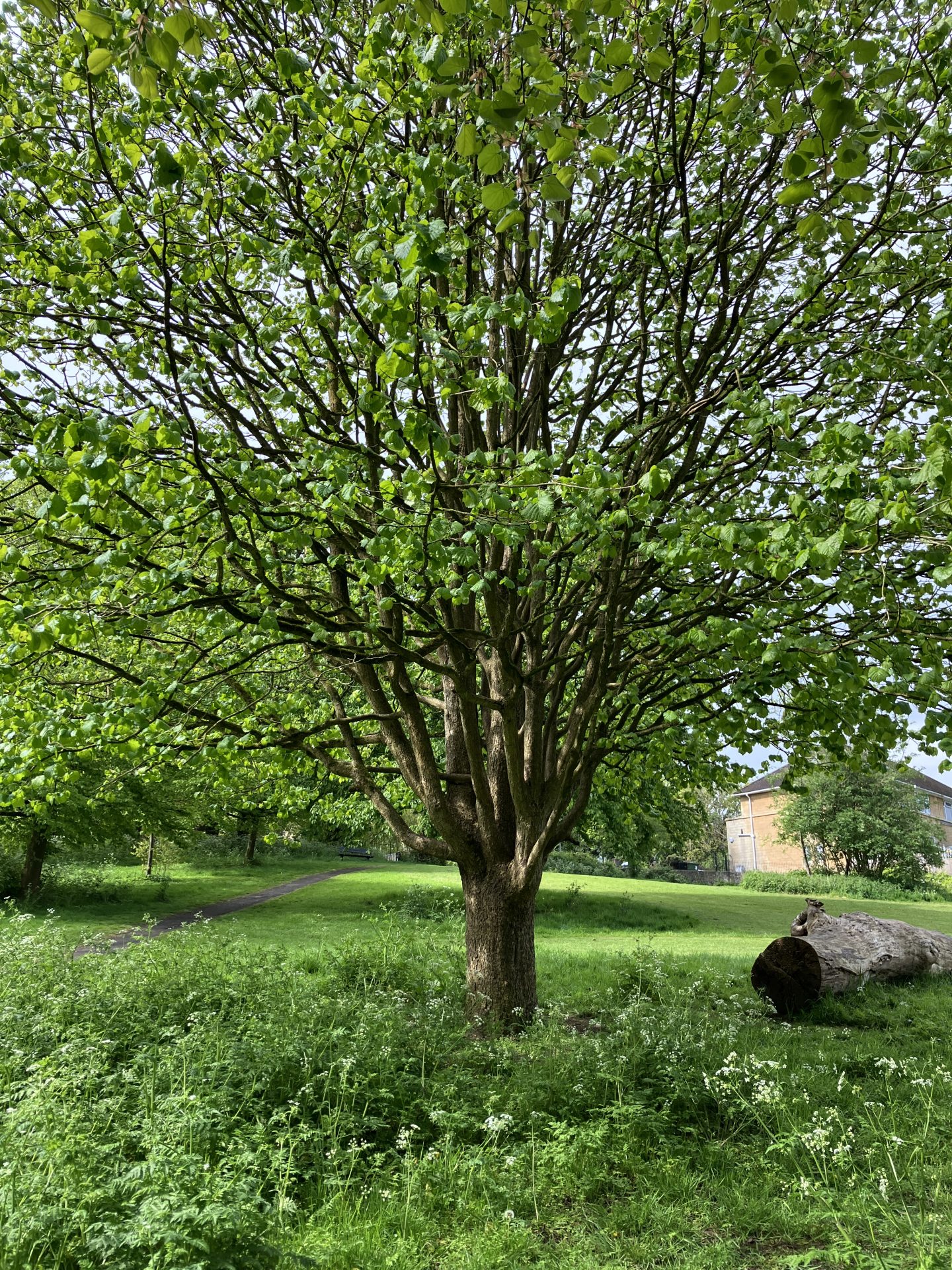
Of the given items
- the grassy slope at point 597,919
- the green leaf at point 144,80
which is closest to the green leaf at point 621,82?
the green leaf at point 144,80

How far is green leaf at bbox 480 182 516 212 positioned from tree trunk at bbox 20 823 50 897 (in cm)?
2216

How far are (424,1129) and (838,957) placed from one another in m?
8.82

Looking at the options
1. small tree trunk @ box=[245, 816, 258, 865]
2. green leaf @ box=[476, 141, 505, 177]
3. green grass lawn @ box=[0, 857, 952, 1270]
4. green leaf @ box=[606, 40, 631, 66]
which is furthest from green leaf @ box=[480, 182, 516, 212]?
small tree trunk @ box=[245, 816, 258, 865]

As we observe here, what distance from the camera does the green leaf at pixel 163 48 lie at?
7.83 feet

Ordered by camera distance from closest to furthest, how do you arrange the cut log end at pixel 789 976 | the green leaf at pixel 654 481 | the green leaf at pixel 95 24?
the green leaf at pixel 95 24 < the green leaf at pixel 654 481 < the cut log end at pixel 789 976

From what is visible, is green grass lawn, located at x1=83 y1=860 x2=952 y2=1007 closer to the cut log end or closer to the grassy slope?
the grassy slope

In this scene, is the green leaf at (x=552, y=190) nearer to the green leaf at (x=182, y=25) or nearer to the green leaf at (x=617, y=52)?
the green leaf at (x=617, y=52)

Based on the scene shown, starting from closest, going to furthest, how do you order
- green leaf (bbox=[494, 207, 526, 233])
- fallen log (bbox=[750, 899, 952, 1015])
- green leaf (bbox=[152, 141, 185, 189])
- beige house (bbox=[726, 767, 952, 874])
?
green leaf (bbox=[494, 207, 526, 233]) → green leaf (bbox=[152, 141, 185, 189]) → fallen log (bbox=[750, 899, 952, 1015]) → beige house (bbox=[726, 767, 952, 874])

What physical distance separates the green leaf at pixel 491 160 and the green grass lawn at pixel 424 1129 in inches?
165

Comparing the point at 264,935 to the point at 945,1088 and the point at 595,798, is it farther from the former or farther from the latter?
the point at 945,1088

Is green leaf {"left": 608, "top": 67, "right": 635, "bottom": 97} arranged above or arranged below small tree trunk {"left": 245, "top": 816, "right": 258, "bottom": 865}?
above

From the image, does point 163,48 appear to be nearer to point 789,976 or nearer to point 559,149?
point 559,149

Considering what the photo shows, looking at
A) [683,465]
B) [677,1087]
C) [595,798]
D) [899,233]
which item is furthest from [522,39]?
[595,798]

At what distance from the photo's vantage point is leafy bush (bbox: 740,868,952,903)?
34.8 meters
